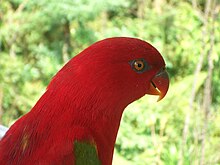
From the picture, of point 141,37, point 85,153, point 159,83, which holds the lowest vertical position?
point 85,153

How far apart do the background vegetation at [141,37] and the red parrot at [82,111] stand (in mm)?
1645

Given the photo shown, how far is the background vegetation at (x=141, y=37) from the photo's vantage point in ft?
9.50

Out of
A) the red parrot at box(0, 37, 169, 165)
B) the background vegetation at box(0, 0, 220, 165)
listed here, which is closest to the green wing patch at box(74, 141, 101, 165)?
the red parrot at box(0, 37, 169, 165)

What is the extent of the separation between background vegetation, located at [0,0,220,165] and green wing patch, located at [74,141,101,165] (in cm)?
166

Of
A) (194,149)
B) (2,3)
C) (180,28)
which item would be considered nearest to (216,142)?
(194,149)

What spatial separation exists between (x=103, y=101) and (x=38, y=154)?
15cm

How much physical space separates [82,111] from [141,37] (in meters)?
2.86

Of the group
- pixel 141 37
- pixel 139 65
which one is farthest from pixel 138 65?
pixel 141 37

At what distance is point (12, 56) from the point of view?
3.71 m

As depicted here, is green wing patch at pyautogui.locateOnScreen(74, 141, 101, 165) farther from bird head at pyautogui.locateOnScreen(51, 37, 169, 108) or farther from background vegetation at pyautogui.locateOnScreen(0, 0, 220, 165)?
background vegetation at pyautogui.locateOnScreen(0, 0, 220, 165)

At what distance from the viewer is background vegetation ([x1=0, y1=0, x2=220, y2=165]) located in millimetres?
2896

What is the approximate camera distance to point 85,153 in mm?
787

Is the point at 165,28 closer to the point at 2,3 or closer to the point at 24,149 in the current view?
the point at 2,3

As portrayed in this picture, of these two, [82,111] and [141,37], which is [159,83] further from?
[141,37]
